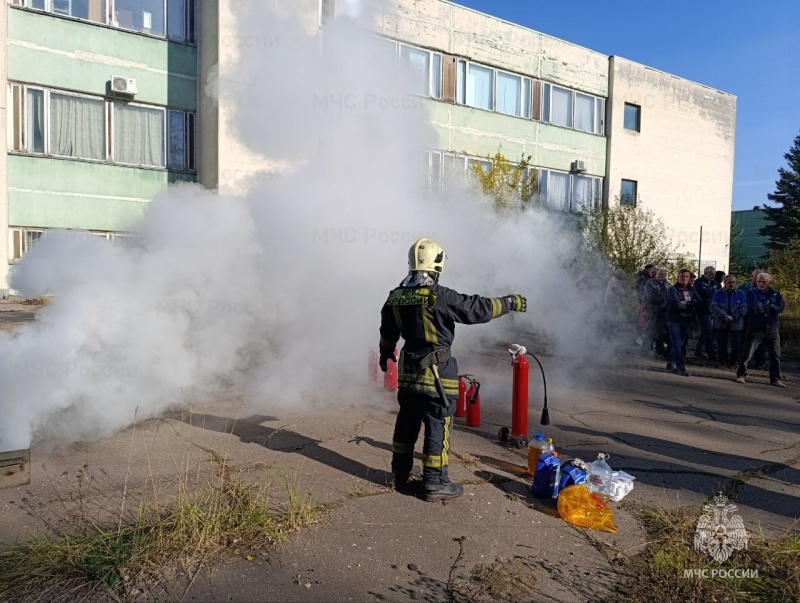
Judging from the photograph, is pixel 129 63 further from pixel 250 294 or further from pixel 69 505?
pixel 69 505

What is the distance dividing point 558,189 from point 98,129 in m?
15.0

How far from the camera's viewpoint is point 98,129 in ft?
46.1

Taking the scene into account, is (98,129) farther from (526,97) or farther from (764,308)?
(764,308)

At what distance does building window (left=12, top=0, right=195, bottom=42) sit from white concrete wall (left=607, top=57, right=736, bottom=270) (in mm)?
15421

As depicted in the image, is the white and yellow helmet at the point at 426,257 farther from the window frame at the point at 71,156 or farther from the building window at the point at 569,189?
the building window at the point at 569,189

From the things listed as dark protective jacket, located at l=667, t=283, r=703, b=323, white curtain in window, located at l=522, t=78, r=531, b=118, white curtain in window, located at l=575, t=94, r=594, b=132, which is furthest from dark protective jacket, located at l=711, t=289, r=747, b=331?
white curtain in window, located at l=575, t=94, r=594, b=132

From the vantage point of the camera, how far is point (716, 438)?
5801 millimetres

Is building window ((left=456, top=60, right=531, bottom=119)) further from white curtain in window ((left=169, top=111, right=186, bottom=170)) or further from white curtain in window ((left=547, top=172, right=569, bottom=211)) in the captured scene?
white curtain in window ((left=169, top=111, right=186, bottom=170))

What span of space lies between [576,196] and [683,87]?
7.86m

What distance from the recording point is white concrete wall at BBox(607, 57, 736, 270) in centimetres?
2244

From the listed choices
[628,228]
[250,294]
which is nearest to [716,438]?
[250,294]

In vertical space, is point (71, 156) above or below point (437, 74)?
below

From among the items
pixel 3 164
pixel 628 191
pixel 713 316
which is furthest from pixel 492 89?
pixel 3 164

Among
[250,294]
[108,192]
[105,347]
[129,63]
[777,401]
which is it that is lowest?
[777,401]
